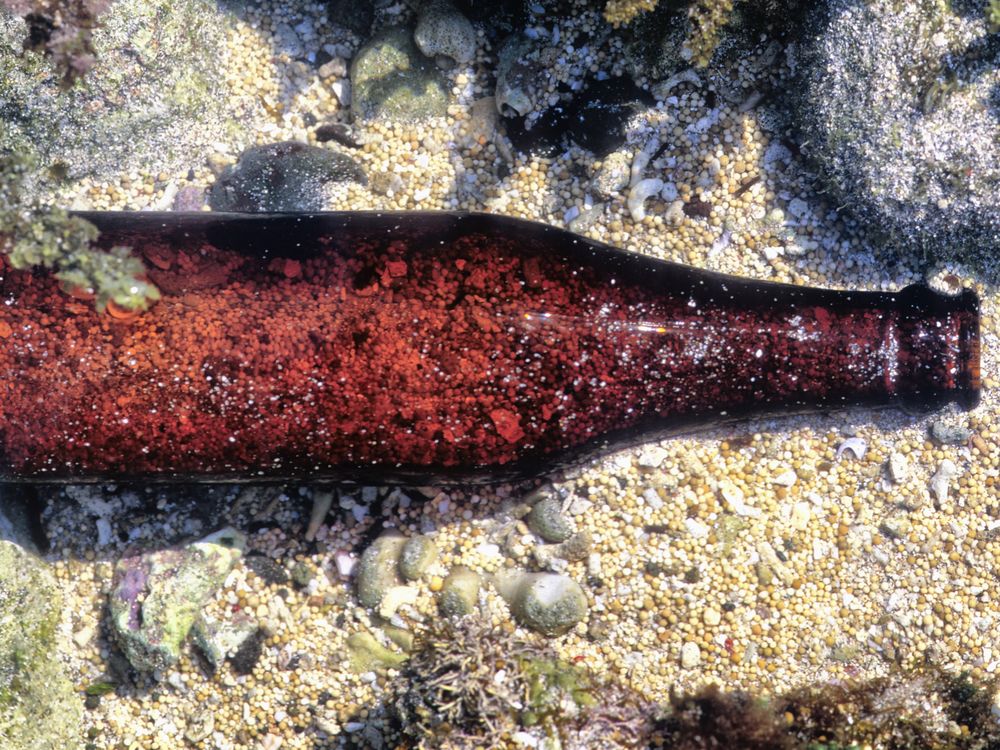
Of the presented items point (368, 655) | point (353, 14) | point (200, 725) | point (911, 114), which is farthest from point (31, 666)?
point (911, 114)

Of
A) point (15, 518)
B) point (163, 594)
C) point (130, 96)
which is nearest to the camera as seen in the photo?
point (163, 594)

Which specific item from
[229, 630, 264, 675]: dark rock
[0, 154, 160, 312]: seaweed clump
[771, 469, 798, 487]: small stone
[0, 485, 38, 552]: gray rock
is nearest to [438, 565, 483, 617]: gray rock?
[229, 630, 264, 675]: dark rock

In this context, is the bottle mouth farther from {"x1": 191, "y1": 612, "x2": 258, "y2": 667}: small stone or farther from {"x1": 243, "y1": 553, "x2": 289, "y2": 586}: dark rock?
{"x1": 191, "y1": 612, "x2": 258, "y2": 667}: small stone

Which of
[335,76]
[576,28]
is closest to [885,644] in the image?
[576,28]

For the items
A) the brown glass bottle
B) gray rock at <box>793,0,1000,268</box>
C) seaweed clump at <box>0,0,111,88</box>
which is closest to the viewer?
the brown glass bottle

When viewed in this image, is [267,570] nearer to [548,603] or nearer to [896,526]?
[548,603]
